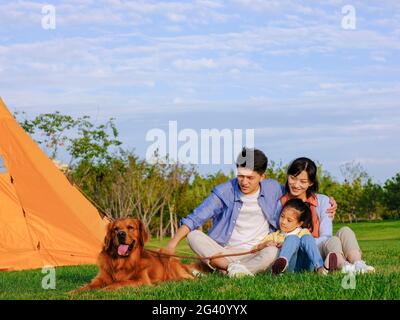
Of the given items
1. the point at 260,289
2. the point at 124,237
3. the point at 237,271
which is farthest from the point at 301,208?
the point at 124,237

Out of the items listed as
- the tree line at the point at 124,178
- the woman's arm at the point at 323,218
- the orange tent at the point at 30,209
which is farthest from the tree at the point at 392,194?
the woman's arm at the point at 323,218

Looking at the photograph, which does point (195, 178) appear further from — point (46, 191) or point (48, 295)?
point (48, 295)

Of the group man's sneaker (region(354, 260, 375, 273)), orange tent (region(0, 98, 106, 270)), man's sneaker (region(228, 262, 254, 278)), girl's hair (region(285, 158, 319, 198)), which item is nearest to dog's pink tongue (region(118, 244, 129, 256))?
man's sneaker (region(228, 262, 254, 278))

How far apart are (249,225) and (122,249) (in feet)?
5.07

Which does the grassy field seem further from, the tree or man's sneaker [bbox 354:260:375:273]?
the tree

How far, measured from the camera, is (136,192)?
115ft

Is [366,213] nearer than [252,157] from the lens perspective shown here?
No

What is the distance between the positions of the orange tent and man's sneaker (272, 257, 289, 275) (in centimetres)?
571

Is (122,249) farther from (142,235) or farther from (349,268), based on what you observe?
(349,268)

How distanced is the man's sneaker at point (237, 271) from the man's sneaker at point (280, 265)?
8.9 inches

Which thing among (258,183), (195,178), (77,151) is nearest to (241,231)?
(258,183)

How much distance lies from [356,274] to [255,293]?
4.80 feet

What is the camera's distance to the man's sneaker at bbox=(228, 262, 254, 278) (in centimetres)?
709

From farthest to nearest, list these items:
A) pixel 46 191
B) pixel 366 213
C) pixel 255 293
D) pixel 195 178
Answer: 1. pixel 366 213
2. pixel 195 178
3. pixel 46 191
4. pixel 255 293
